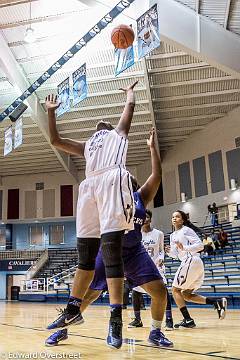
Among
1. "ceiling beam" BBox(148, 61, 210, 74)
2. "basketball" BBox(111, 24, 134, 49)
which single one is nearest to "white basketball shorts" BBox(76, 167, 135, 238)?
"basketball" BBox(111, 24, 134, 49)

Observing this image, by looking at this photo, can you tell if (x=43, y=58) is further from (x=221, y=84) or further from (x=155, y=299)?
(x=155, y=299)

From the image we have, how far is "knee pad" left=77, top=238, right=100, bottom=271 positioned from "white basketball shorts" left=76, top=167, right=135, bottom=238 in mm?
39

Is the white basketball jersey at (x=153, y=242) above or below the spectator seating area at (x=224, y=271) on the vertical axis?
above

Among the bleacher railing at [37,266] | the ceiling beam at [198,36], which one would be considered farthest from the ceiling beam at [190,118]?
the bleacher railing at [37,266]

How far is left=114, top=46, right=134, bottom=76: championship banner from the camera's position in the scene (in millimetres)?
10805

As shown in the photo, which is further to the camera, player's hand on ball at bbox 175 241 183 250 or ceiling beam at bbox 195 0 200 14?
ceiling beam at bbox 195 0 200 14

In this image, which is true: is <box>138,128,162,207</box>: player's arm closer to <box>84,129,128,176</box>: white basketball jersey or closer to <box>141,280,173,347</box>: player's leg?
<box>84,129,128,176</box>: white basketball jersey

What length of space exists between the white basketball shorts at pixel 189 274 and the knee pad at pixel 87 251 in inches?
112

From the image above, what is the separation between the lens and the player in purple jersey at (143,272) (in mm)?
3096

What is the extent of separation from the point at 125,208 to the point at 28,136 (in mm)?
21765

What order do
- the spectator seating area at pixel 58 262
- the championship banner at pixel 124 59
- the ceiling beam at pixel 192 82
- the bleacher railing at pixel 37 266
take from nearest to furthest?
1. the championship banner at pixel 124 59
2. the ceiling beam at pixel 192 82
3. the spectator seating area at pixel 58 262
4. the bleacher railing at pixel 37 266

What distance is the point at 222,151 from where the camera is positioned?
22.3 m

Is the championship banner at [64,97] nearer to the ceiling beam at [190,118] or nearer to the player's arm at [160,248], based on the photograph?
the player's arm at [160,248]

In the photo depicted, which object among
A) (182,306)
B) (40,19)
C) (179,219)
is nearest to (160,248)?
(179,219)
